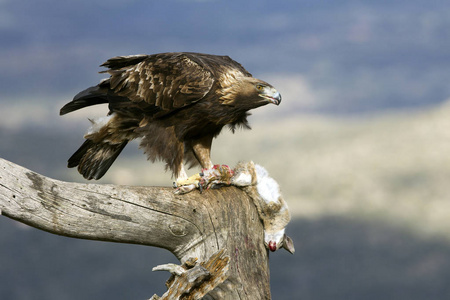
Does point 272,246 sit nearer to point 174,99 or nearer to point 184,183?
point 184,183

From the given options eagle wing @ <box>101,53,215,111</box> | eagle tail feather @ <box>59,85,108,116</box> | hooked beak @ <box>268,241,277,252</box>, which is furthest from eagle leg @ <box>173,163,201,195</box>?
eagle tail feather @ <box>59,85,108,116</box>

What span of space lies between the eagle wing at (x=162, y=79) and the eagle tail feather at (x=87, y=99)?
15 centimetres

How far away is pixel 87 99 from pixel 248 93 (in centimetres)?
160

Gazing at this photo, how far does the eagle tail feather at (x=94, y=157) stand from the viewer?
6.27 metres

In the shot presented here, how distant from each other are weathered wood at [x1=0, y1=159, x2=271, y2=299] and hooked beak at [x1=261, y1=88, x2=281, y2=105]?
88 centimetres

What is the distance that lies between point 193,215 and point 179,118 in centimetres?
86

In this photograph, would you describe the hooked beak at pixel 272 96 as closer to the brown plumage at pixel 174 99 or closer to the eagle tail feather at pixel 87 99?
the brown plumage at pixel 174 99

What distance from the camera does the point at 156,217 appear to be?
541cm

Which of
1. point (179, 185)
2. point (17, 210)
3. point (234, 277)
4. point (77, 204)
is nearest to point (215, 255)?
point (234, 277)

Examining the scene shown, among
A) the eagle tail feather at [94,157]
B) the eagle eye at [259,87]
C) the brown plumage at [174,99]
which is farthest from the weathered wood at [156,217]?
the eagle tail feather at [94,157]

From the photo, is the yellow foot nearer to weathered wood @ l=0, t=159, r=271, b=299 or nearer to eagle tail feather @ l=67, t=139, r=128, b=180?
weathered wood @ l=0, t=159, r=271, b=299

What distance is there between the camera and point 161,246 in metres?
5.57

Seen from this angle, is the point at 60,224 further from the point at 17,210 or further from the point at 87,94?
the point at 87,94

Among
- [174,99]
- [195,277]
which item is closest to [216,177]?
[174,99]
